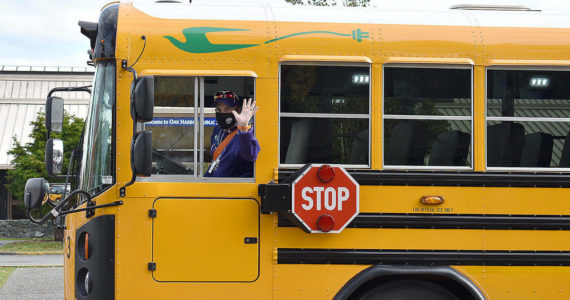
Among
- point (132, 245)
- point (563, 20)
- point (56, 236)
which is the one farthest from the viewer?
point (56, 236)

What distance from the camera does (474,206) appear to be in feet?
14.9

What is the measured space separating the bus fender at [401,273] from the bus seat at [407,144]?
0.74 metres

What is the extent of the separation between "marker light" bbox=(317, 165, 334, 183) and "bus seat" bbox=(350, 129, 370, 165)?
0.77ft

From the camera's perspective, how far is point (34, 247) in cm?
2069

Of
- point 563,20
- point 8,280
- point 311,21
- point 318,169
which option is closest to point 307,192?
point 318,169

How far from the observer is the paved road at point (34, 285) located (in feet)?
31.1

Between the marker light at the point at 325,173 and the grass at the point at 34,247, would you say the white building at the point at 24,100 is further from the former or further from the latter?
the marker light at the point at 325,173

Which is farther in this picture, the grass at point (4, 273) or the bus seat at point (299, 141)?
the grass at point (4, 273)

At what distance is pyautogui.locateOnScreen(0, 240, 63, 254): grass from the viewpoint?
63.6ft

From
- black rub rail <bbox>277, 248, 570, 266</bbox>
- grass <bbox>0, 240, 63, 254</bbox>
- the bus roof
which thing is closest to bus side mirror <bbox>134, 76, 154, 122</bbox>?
the bus roof

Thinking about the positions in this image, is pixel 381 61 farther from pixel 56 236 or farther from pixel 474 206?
pixel 56 236

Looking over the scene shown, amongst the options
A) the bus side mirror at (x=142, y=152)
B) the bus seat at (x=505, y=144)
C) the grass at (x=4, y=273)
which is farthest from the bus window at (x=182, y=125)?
the grass at (x=4, y=273)

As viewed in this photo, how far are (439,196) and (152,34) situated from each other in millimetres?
2331

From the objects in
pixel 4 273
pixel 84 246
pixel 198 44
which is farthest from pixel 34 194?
pixel 4 273
